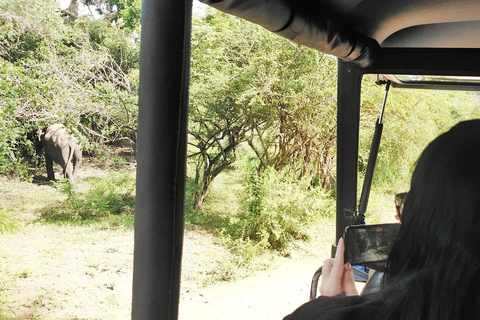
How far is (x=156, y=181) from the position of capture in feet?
1.64

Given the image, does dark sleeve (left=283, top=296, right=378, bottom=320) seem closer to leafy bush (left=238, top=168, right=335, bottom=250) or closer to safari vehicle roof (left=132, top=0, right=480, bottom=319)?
safari vehicle roof (left=132, top=0, right=480, bottom=319)

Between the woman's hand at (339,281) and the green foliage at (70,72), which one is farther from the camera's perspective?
the green foliage at (70,72)

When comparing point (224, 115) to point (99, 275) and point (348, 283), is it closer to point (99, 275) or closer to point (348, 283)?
point (99, 275)

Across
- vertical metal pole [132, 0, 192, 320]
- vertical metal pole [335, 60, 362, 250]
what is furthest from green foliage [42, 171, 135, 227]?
vertical metal pole [132, 0, 192, 320]

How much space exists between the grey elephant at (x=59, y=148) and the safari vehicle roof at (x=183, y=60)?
185 inches

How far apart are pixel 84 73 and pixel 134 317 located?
5100 millimetres

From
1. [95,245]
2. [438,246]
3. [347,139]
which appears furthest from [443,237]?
[95,245]

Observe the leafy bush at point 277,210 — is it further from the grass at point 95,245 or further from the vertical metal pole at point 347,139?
the vertical metal pole at point 347,139

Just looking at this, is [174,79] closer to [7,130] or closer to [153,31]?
[153,31]

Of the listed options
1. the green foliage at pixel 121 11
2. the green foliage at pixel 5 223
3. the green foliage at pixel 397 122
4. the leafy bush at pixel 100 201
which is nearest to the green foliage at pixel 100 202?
the leafy bush at pixel 100 201

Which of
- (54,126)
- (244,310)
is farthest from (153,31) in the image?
(54,126)

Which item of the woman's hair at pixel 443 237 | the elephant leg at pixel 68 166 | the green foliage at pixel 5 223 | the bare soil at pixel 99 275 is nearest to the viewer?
the woman's hair at pixel 443 237

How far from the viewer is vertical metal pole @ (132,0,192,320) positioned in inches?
19.2

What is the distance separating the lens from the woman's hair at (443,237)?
0.48 meters
